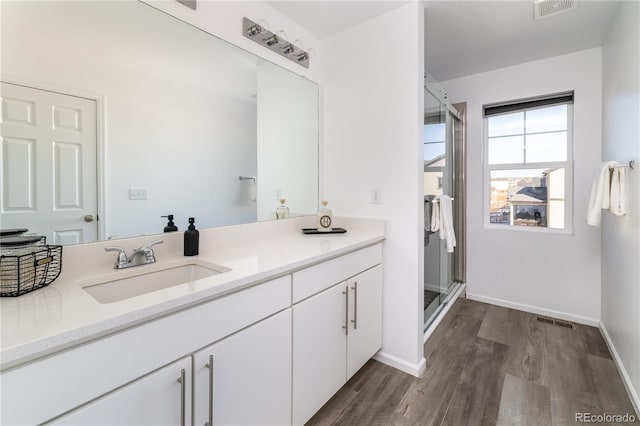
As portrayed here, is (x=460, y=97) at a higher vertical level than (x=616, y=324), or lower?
higher

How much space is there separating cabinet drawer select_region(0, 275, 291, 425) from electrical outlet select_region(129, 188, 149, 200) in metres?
0.70

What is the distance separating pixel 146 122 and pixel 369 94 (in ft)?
4.63

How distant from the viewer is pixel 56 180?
3.59 feet

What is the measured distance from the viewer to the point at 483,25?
2125 millimetres

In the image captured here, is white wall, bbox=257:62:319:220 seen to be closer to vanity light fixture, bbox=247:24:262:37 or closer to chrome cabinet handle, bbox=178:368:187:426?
vanity light fixture, bbox=247:24:262:37

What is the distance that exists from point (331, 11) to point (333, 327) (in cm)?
200

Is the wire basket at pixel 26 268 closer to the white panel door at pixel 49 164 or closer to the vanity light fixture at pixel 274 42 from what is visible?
the white panel door at pixel 49 164

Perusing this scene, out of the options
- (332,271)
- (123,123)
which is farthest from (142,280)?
(332,271)

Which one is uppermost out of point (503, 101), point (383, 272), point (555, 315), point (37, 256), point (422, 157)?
point (503, 101)

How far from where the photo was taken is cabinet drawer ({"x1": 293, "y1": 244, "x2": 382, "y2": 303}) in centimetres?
133

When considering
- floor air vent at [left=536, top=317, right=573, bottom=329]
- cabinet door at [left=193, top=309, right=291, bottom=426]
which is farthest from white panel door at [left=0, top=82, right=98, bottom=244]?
floor air vent at [left=536, top=317, right=573, bottom=329]

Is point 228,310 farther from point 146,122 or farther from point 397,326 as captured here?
point 397,326

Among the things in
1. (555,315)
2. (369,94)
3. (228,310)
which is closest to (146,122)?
(228,310)

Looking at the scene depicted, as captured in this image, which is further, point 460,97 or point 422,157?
A: point 460,97
